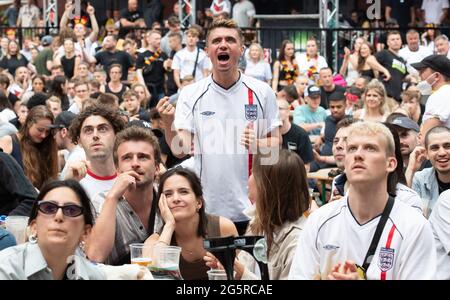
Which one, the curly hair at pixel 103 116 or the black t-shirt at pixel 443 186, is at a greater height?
the curly hair at pixel 103 116

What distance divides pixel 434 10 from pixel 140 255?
55.8ft

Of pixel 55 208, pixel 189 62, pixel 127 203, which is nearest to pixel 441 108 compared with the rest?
pixel 127 203

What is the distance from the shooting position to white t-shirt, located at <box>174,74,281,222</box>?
7.13 m

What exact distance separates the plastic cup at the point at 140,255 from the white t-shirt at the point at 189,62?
12.2m

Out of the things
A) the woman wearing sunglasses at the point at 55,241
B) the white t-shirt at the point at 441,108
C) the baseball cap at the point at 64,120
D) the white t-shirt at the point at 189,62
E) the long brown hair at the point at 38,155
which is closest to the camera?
the woman wearing sunglasses at the point at 55,241

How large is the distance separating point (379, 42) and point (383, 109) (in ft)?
23.9

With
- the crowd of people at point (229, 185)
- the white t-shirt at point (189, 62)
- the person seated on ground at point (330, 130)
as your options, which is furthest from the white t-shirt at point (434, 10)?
the person seated on ground at point (330, 130)

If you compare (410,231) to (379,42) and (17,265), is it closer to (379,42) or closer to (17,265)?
(17,265)

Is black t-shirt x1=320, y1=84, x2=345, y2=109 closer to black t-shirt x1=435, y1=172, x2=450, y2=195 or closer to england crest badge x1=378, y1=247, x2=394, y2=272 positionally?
black t-shirt x1=435, y1=172, x2=450, y2=195

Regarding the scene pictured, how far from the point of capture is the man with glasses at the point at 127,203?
5781mm

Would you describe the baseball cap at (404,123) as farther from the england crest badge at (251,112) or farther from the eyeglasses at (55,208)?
the eyeglasses at (55,208)

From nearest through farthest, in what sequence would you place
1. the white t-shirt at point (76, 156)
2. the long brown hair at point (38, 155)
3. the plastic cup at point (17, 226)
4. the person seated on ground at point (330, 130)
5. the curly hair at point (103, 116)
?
the plastic cup at point (17, 226) → the curly hair at point (103, 116) → the white t-shirt at point (76, 156) → the long brown hair at point (38, 155) → the person seated on ground at point (330, 130)

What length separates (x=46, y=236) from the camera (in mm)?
4543

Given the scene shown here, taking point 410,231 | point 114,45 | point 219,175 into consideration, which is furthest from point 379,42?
point 410,231
